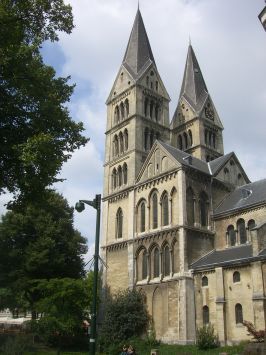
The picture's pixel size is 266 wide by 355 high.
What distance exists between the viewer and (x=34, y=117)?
1652 cm

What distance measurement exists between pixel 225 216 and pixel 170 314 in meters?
9.61

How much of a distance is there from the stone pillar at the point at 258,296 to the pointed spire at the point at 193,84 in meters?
26.9

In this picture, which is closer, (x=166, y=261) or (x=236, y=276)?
(x=236, y=276)

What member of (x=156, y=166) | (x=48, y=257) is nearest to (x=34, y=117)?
(x=156, y=166)

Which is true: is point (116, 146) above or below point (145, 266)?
above

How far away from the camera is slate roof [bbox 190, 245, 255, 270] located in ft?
98.6

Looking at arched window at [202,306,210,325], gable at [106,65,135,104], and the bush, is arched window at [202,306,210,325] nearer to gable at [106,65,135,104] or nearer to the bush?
the bush

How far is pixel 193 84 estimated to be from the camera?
54.7m

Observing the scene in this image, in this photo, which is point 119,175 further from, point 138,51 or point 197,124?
point 138,51

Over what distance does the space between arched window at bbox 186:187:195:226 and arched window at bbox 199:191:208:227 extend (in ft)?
4.07

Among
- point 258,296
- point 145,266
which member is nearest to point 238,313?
point 258,296

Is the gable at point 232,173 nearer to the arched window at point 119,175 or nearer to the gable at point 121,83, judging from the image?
the arched window at point 119,175

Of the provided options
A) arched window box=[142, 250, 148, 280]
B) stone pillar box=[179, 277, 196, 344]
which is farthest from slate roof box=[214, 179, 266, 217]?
stone pillar box=[179, 277, 196, 344]

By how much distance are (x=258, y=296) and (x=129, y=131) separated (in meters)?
23.0
